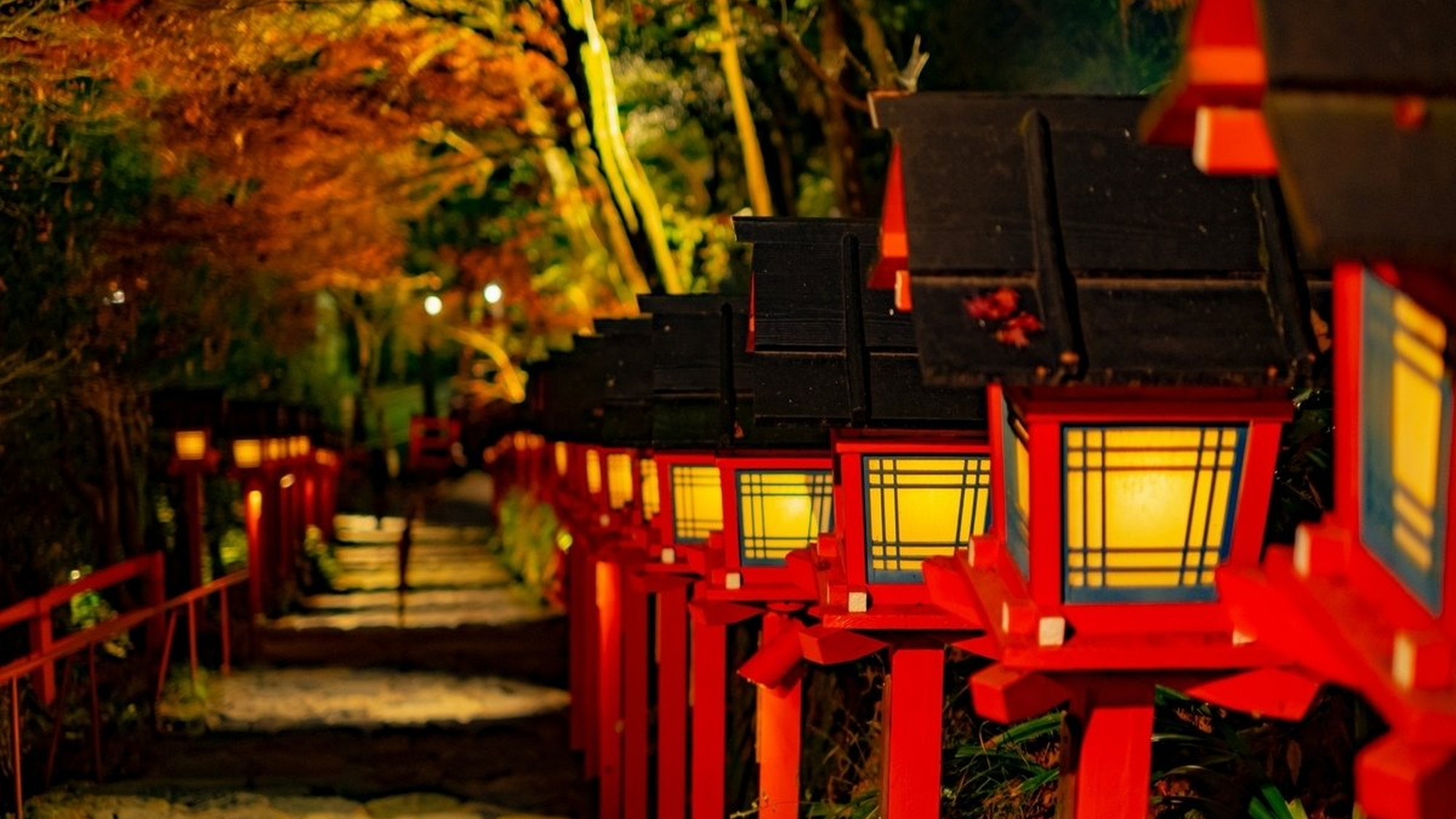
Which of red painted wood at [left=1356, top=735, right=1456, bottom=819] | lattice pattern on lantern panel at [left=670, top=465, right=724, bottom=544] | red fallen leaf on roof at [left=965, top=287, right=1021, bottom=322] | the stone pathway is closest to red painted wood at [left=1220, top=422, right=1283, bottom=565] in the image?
red fallen leaf on roof at [left=965, top=287, right=1021, bottom=322]

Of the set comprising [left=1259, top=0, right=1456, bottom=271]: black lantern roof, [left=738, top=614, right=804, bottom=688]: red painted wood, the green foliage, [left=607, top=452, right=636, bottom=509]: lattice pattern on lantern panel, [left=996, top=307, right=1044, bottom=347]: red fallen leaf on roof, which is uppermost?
[left=1259, top=0, right=1456, bottom=271]: black lantern roof

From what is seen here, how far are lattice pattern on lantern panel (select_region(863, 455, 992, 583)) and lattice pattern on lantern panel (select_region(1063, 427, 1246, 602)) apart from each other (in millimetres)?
1860

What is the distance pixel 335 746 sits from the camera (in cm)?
1731

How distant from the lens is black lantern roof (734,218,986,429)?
A: 6.35m

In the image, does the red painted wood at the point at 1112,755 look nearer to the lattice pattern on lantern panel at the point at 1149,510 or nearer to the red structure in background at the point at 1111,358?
the red structure in background at the point at 1111,358

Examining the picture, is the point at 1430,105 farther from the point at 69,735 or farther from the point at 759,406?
the point at 69,735

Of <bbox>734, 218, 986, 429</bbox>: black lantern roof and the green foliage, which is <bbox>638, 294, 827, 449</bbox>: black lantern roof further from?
the green foliage

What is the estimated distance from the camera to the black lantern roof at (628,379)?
11.5 m

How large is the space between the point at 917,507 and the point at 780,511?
1.92m

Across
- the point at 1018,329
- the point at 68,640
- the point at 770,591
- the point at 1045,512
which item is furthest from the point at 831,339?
the point at 68,640

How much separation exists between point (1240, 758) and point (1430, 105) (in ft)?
16.0

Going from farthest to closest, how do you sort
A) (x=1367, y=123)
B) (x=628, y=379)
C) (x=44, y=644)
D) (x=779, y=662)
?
(x=44, y=644)
(x=628, y=379)
(x=779, y=662)
(x=1367, y=123)

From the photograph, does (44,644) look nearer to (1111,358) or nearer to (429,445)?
(1111,358)

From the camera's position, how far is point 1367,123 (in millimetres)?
2641
